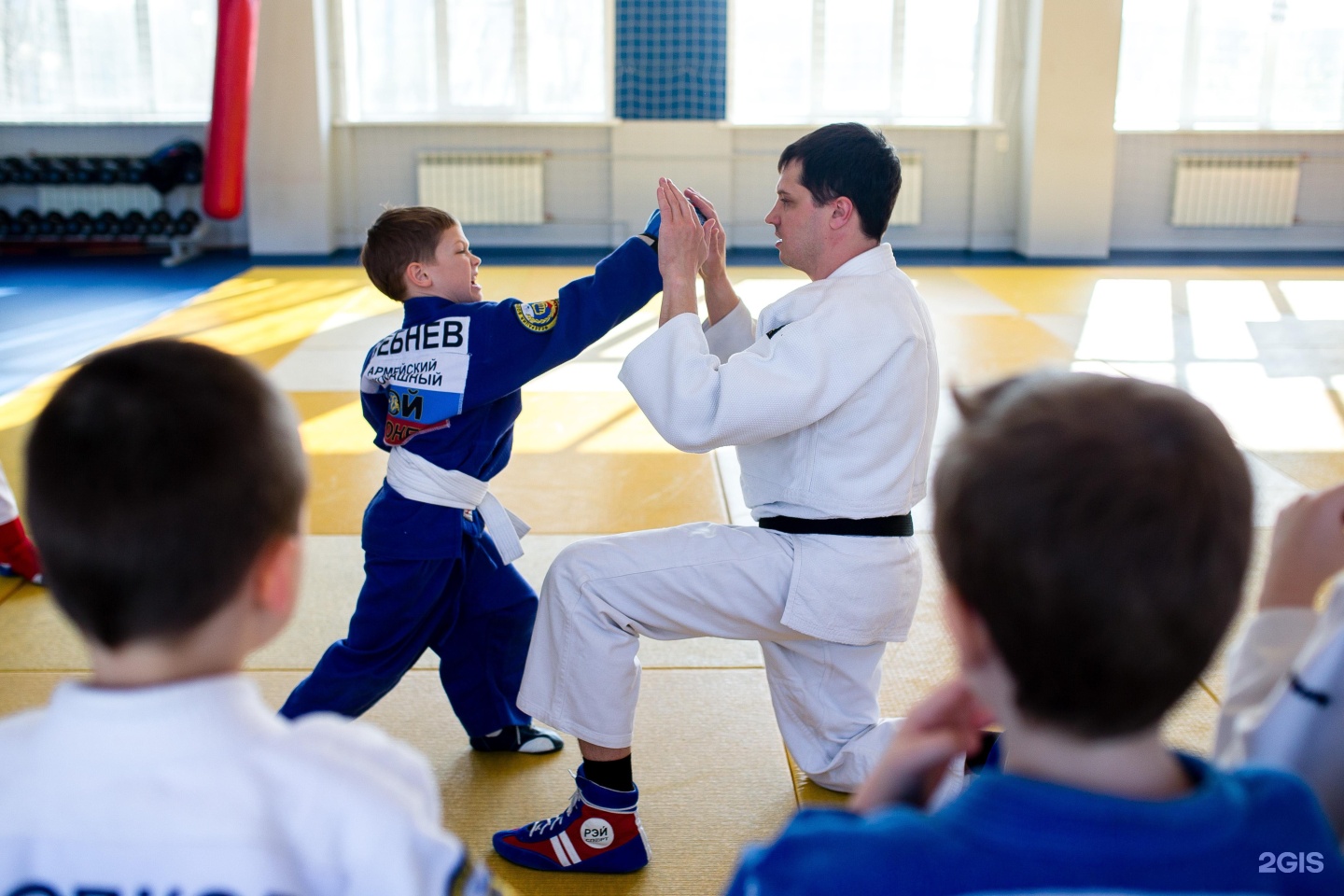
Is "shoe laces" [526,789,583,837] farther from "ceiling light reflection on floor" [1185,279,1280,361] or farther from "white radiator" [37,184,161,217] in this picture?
"white radiator" [37,184,161,217]

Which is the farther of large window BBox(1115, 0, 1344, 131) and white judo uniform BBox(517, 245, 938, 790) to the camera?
large window BBox(1115, 0, 1344, 131)

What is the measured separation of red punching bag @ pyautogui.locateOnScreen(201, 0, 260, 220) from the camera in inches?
352

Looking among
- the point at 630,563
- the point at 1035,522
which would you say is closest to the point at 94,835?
the point at 1035,522

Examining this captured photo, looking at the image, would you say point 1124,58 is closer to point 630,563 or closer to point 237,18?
point 237,18

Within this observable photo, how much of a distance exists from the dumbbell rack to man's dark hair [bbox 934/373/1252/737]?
10.6 m

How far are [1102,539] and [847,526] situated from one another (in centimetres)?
140

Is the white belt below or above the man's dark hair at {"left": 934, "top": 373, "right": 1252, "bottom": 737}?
below

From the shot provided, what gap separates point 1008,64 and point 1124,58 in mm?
1129

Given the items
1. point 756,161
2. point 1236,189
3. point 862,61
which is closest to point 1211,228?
point 1236,189

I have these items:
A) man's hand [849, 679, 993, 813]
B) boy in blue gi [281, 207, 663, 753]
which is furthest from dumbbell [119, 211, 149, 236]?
man's hand [849, 679, 993, 813]

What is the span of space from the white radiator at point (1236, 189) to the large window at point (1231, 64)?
356 mm

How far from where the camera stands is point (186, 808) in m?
0.89

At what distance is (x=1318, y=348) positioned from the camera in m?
6.69

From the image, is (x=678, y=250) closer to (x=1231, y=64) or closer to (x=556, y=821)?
(x=556, y=821)
